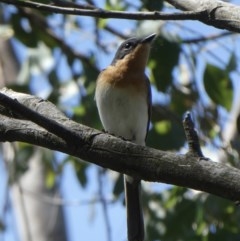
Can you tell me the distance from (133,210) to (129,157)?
2.22 metres

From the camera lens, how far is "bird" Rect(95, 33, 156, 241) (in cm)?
455

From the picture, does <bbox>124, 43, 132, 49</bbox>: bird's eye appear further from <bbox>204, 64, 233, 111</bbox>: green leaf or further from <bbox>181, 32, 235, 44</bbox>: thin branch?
<bbox>204, 64, 233, 111</bbox>: green leaf

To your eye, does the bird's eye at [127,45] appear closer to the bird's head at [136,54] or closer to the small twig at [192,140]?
the bird's head at [136,54]

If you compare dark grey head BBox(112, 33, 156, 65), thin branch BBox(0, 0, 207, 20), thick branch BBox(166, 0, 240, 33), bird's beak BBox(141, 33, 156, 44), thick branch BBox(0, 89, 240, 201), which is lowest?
dark grey head BBox(112, 33, 156, 65)

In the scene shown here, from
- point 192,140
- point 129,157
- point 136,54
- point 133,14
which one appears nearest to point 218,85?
point 136,54

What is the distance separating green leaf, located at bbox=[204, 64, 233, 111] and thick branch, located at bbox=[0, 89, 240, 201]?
184 cm

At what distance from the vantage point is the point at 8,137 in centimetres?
232

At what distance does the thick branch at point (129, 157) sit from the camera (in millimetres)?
1988

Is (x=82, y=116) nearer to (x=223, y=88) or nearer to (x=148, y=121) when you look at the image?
(x=148, y=121)

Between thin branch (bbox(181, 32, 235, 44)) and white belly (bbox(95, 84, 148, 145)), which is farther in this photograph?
thin branch (bbox(181, 32, 235, 44))

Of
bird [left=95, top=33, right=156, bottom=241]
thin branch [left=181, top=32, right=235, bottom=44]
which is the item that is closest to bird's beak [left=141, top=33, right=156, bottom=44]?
bird [left=95, top=33, right=156, bottom=241]

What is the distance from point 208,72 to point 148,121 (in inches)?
28.9

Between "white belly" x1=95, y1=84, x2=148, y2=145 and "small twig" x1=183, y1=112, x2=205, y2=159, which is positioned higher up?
"small twig" x1=183, y1=112, x2=205, y2=159

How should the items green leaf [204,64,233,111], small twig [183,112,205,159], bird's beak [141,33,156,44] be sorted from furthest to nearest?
bird's beak [141,33,156,44]
green leaf [204,64,233,111]
small twig [183,112,205,159]
